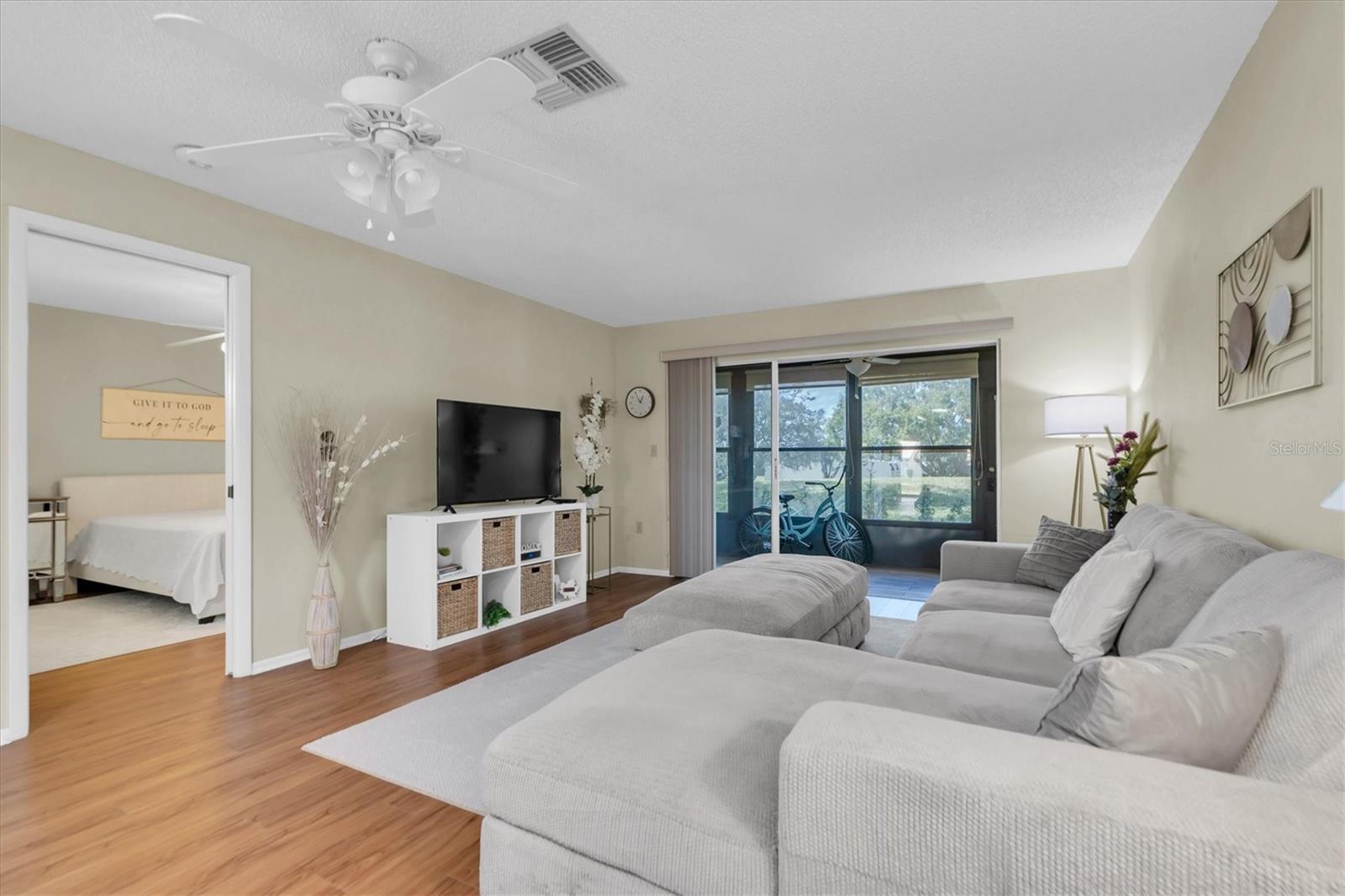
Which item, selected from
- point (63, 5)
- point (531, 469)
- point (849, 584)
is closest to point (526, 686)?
point (849, 584)

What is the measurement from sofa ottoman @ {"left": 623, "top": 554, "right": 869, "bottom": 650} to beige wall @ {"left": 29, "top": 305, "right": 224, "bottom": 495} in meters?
5.07

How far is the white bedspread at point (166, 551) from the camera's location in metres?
4.30

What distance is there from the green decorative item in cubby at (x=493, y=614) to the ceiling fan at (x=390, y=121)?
8.51ft

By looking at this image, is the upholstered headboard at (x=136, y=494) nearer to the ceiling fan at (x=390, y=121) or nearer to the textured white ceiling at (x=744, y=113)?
the textured white ceiling at (x=744, y=113)

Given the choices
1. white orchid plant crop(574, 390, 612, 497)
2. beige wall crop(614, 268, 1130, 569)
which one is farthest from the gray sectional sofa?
white orchid plant crop(574, 390, 612, 497)

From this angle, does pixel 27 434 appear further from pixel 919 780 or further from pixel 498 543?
pixel 919 780

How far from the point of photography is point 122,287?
454cm

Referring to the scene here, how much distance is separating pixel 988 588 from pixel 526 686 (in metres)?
2.28

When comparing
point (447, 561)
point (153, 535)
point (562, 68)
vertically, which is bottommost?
point (447, 561)

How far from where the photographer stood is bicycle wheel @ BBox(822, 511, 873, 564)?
6051 millimetres

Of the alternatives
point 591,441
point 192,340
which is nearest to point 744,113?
point 591,441

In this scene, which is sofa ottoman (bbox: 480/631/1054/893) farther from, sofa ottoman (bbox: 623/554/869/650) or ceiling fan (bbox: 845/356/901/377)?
ceiling fan (bbox: 845/356/901/377)

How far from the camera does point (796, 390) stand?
19.4 feet

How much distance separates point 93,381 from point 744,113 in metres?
5.84
